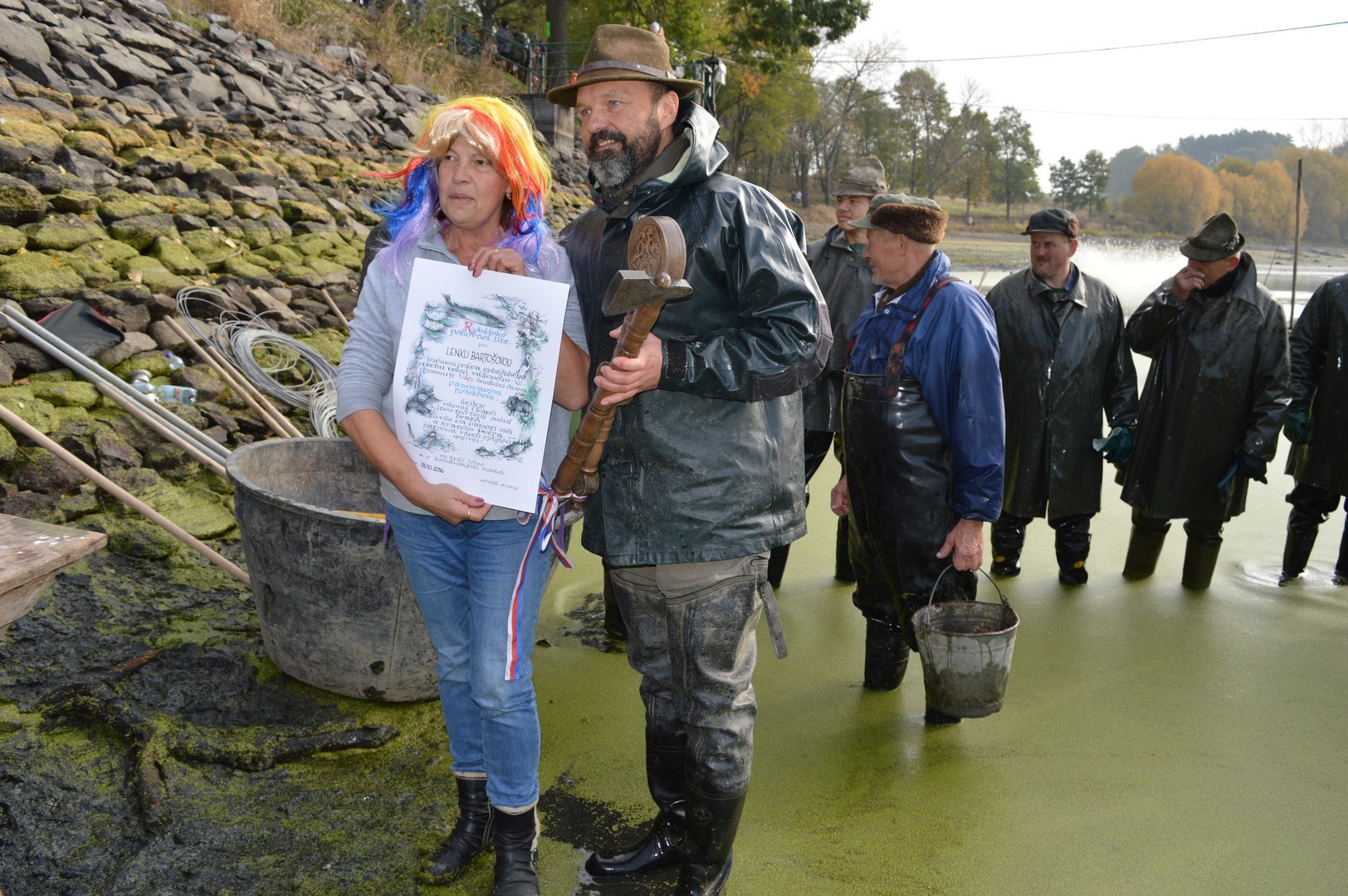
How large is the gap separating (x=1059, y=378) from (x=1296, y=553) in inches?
65.2

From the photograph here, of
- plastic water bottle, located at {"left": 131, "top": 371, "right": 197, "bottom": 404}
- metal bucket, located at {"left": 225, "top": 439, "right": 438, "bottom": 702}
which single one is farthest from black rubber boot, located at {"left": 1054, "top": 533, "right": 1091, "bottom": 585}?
plastic water bottle, located at {"left": 131, "top": 371, "right": 197, "bottom": 404}

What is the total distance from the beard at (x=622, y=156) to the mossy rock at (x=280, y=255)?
626cm

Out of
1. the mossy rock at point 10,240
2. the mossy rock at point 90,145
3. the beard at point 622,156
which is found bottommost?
the mossy rock at point 10,240

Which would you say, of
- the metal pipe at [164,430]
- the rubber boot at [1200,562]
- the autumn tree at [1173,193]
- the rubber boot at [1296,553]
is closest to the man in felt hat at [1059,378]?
the rubber boot at [1200,562]

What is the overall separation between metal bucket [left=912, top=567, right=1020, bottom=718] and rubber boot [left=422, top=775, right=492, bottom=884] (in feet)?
4.75

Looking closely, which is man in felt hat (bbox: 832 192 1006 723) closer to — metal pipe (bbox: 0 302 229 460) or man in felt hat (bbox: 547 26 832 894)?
man in felt hat (bbox: 547 26 832 894)

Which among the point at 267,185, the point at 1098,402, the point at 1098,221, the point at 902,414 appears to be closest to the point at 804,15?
the point at 267,185

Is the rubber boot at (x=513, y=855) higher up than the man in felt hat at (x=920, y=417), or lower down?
lower down

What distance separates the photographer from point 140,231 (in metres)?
6.80

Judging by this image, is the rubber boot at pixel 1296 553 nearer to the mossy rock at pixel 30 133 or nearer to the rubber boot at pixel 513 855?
the rubber boot at pixel 513 855

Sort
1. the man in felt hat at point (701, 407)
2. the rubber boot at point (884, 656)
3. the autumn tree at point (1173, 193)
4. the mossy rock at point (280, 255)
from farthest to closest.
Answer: the autumn tree at point (1173, 193) → the mossy rock at point (280, 255) → the rubber boot at point (884, 656) → the man in felt hat at point (701, 407)

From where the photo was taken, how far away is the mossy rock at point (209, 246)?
720 cm

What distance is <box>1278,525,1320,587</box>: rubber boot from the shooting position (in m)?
5.27

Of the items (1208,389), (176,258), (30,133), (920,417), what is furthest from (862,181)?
(30,133)
